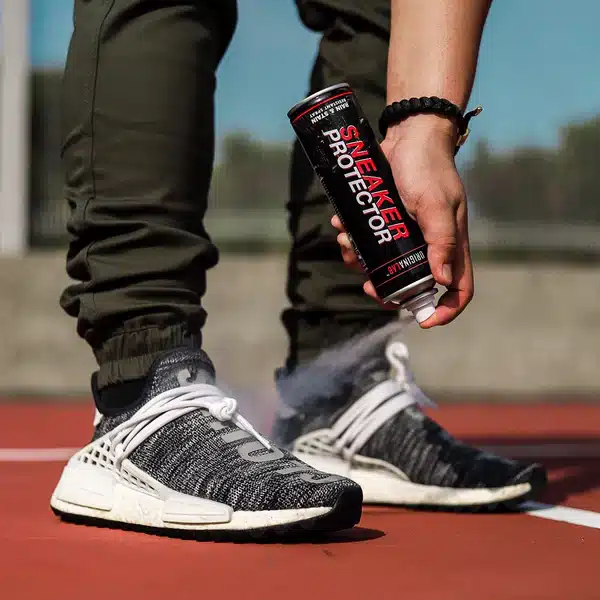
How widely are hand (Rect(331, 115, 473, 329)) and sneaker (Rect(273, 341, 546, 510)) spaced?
364 mm

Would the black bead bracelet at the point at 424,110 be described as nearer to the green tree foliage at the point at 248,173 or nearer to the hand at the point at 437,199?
the hand at the point at 437,199

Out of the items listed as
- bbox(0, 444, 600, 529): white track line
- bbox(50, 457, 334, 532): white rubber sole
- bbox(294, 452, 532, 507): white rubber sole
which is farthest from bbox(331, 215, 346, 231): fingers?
bbox(0, 444, 600, 529): white track line

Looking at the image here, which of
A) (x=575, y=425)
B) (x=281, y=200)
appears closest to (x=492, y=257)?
(x=281, y=200)

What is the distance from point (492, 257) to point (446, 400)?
33.0 inches

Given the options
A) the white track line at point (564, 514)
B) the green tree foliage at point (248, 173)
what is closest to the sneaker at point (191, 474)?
the white track line at point (564, 514)

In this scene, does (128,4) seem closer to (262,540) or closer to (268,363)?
(262,540)

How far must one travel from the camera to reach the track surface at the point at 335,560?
3.71ft

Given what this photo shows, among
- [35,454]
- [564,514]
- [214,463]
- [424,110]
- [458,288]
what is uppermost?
[424,110]

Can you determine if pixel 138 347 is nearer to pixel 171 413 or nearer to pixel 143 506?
pixel 171 413

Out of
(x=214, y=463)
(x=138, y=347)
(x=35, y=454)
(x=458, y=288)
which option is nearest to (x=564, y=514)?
(x=458, y=288)

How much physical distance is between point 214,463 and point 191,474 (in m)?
0.03

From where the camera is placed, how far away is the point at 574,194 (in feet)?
17.8

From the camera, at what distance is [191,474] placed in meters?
1.45

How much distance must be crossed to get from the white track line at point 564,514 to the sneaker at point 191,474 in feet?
1.26
